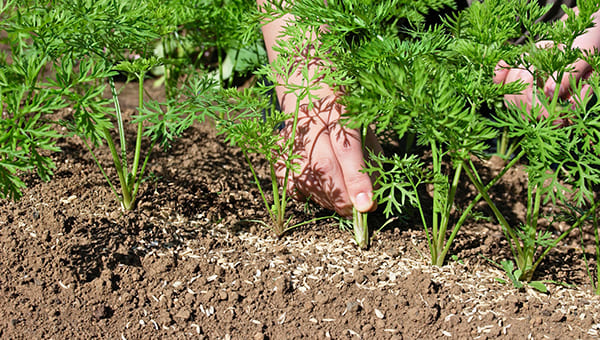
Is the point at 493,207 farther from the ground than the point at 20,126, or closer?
closer

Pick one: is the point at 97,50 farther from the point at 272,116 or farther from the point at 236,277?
the point at 236,277

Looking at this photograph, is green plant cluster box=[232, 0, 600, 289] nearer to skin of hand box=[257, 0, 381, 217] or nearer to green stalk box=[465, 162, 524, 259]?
green stalk box=[465, 162, 524, 259]

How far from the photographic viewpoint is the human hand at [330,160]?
1.75 metres

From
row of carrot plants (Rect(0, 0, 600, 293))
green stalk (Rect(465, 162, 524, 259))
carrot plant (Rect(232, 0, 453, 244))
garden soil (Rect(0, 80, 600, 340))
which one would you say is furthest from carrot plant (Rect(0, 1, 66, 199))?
green stalk (Rect(465, 162, 524, 259))

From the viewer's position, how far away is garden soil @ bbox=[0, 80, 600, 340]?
1520 millimetres

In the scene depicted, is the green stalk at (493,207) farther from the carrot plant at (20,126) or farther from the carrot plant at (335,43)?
the carrot plant at (20,126)

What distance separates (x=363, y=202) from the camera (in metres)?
1.74

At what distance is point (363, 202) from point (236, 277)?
446 mm

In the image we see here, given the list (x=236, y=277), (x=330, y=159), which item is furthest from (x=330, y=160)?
(x=236, y=277)

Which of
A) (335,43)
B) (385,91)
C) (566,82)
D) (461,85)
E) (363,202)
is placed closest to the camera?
(385,91)

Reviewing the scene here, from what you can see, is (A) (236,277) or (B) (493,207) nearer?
(B) (493,207)

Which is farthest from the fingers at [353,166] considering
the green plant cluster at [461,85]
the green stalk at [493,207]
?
the green stalk at [493,207]

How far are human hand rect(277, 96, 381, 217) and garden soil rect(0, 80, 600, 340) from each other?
16 cm

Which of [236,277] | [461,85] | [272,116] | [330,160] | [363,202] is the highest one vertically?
[461,85]
